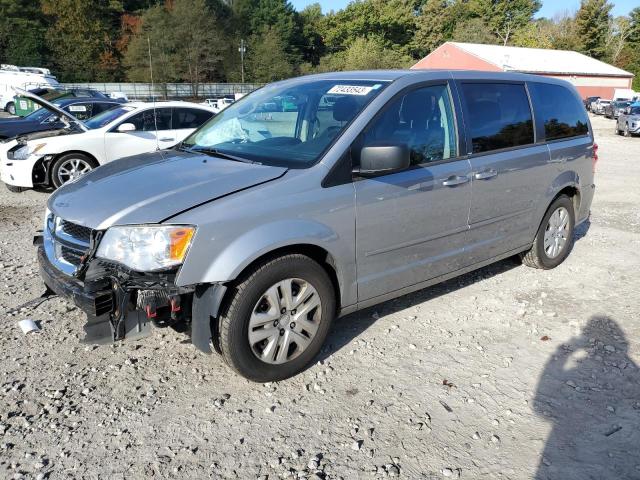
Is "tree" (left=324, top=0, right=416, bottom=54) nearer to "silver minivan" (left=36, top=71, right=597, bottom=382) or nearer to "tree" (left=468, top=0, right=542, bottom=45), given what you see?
"tree" (left=468, top=0, right=542, bottom=45)

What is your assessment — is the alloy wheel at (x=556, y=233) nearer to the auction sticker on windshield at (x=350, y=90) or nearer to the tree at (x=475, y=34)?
the auction sticker on windshield at (x=350, y=90)

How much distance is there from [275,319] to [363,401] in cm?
72

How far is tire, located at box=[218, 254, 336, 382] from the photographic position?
2.94 metres

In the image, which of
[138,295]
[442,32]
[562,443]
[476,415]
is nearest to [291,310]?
[138,295]

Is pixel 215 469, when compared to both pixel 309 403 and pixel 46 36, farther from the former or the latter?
pixel 46 36

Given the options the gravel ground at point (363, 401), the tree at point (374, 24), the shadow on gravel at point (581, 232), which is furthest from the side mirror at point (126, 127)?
the tree at point (374, 24)

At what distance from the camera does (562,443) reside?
2766 millimetres

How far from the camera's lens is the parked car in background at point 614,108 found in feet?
120

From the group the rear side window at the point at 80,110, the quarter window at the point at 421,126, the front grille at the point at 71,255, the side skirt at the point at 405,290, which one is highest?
the rear side window at the point at 80,110

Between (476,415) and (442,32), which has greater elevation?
(442,32)

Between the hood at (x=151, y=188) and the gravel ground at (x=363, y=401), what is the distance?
1040mm

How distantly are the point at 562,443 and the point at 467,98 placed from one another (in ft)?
8.29

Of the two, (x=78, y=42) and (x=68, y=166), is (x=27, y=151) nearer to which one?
(x=68, y=166)

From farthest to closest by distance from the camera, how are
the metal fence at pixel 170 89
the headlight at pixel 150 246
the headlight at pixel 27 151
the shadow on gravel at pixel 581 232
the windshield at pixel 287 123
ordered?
the metal fence at pixel 170 89, the headlight at pixel 27 151, the shadow on gravel at pixel 581 232, the windshield at pixel 287 123, the headlight at pixel 150 246
